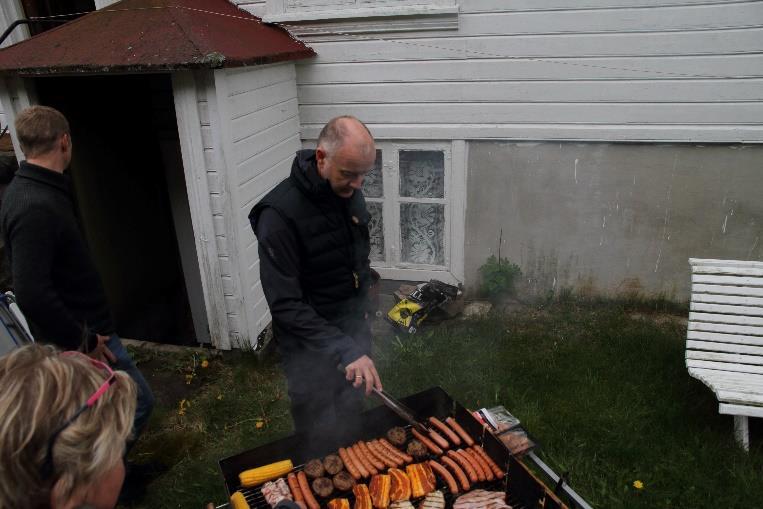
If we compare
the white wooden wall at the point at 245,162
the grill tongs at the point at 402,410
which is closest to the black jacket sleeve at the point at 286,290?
the grill tongs at the point at 402,410

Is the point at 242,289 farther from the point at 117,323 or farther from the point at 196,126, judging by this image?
the point at 117,323

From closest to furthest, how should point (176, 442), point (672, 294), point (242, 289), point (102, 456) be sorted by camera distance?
point (102, 456), point (176, 442), point (242, 289), point (672, 294)

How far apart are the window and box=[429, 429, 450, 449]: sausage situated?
11.2ft

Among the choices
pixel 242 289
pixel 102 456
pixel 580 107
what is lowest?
pixel 242 289

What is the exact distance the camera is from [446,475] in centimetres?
291

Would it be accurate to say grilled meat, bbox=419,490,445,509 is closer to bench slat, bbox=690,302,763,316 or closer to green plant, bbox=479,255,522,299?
bench slat, bbox=690,302,763,316

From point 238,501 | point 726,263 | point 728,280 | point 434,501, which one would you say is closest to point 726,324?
point 728,280

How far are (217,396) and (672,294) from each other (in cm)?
516

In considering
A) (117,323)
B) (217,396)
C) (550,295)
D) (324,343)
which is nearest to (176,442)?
(217,396)

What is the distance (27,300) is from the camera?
3041 millimetres

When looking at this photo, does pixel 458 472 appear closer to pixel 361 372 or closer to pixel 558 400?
pixel 361 372

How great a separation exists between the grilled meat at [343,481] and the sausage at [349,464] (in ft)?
0.09

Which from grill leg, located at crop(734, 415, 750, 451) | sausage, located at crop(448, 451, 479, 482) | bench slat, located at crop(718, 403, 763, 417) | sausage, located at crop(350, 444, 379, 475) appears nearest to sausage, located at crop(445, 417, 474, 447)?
sausage, located at crop(448, 451, 479, 482)

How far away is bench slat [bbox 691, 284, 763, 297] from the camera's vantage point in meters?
4.49
